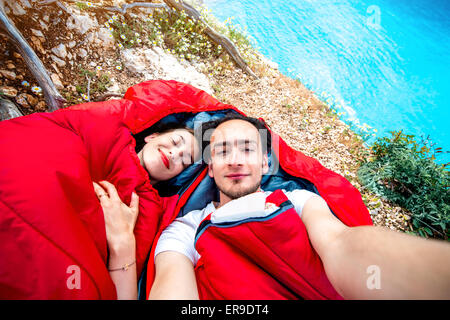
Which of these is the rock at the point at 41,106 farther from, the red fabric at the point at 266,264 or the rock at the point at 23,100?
the red fabric at the point at 266,264

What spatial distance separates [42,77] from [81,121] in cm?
144

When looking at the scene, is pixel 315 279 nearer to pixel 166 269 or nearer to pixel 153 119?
pixel 166 269

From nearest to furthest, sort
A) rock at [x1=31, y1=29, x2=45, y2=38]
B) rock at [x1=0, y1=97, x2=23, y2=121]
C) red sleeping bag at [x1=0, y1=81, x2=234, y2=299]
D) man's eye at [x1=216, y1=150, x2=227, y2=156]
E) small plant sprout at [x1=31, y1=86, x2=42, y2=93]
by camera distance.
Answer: red sleeping bag at [x1=0, y1=81, x2=234, y2=299], man's eye at [x1=216, y1=150, x2=227, y2=156], rock at [x1=0, y1=97, x2=23, y2=121], small plant sprout at [x1=31, y1=86, x2=42, y2=93], rock at [x1=31, y1=29, x2=45, y2=38]

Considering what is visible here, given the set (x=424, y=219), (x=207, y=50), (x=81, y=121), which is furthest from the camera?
(x=207, y=50)

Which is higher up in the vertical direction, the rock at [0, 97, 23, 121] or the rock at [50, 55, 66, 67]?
the rock at [50, 55, 66, 67]

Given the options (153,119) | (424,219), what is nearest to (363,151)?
(424,219)

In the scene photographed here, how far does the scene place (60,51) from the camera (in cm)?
310

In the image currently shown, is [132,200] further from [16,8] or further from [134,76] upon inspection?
[16,8]

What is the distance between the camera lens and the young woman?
1462 millimetres

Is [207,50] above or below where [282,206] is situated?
above

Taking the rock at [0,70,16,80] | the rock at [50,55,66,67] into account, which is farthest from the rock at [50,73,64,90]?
the rock at [0,70,16,80]

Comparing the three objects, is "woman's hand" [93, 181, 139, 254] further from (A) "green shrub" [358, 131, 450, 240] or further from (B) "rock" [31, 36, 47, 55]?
(A) "green shrub" [358, 131, 450, 240]

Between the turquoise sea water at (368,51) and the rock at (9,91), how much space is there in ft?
20.5

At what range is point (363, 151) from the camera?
13.8 feet
